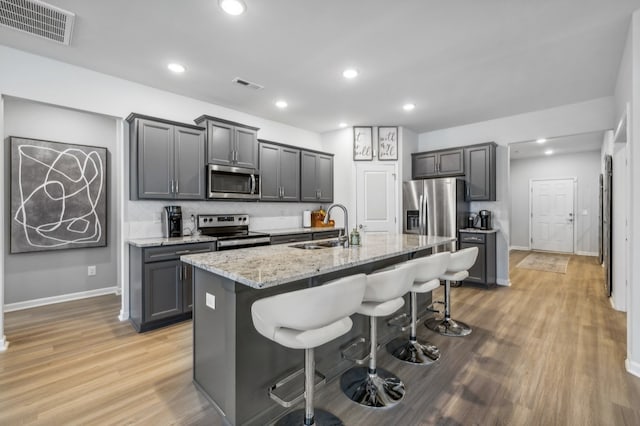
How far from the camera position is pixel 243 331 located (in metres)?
1.76

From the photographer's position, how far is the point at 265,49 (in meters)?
2.82

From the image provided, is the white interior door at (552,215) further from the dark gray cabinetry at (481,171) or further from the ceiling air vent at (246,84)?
the ceiling air vent at (246,84)

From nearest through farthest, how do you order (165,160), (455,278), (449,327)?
(455,278)
(449,327)
(165,160)

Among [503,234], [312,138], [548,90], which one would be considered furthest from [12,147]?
[503,234]

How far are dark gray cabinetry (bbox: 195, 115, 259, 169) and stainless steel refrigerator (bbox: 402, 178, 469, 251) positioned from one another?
9.04ft

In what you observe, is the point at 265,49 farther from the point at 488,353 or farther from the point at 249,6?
the point at 488,353

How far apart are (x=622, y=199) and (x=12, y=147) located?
7.35 m

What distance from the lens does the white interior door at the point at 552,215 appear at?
777 centimetres

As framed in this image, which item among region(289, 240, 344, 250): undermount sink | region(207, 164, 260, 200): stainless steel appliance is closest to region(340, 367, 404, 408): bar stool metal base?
region(289, 240, 344, 250): undermount sink

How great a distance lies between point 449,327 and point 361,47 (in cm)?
290

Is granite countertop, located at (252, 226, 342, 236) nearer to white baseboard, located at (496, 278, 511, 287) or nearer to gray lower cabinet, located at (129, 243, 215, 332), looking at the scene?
gray lower cabinet, located at (129, 243, 215, 332)

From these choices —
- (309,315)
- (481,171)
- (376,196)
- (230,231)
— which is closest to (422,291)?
(309,315)

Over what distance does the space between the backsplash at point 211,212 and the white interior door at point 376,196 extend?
826 mm

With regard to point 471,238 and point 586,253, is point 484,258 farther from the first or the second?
point 586,253
